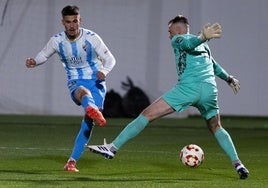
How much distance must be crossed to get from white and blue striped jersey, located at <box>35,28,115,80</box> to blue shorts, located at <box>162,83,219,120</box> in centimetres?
107

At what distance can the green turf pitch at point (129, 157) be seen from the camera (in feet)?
29.8

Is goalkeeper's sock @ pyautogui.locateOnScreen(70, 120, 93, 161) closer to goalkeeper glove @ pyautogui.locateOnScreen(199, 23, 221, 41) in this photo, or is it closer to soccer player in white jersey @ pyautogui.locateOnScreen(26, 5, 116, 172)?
soccer player in white jersey @ pyautogui.locateOnScreen(26, 5, 116, 172)

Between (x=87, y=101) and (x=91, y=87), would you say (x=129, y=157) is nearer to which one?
(x=91, y=87)

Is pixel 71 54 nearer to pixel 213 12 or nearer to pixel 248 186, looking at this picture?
pixel 248 186

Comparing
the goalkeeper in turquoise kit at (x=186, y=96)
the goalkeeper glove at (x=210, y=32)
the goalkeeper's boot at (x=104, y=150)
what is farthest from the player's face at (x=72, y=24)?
the goalkeeper glove at (x=210, y=32)

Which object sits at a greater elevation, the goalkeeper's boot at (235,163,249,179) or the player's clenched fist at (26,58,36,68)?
the player's clenched fist at (26,58,36,68)

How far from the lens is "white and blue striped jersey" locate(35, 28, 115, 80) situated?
10.3 meters

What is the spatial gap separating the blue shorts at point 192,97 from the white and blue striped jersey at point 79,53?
1066 millimetres

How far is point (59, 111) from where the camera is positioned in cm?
2006

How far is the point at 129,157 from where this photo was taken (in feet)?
38.7

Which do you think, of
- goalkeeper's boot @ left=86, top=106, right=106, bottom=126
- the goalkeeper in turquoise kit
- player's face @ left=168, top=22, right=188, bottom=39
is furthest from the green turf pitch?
player's face @ left=168, top=22, right=188, bottom=39

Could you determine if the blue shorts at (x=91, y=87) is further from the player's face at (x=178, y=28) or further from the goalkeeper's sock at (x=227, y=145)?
the goalkeeper's sock at (x=227, y=145)

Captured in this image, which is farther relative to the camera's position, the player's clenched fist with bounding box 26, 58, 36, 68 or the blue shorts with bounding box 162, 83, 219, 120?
the player's clenched fist with bounding box 26, 58, 36, 68

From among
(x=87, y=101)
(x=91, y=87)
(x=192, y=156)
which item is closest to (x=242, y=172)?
(x=192, y=156)
